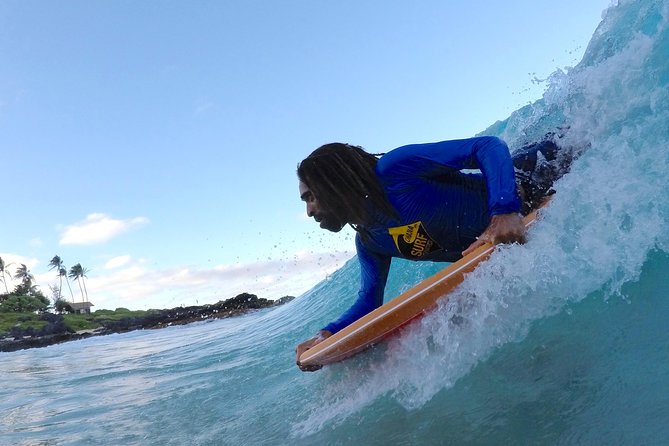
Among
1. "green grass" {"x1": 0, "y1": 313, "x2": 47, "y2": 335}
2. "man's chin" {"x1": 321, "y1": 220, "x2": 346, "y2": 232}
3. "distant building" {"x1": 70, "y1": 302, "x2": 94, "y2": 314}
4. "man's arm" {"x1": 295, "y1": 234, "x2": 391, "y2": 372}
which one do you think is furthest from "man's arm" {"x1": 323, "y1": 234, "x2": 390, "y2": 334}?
"distant building" {"x1": 70, "y1": 302, "x2": 94, "y2": 314}

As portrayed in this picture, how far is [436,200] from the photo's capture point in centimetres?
288

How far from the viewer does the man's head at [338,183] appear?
2715 millimetres

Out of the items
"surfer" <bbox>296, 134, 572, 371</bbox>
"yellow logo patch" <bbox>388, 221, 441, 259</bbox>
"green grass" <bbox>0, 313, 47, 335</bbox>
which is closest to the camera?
"surfer" <bbox>296, 134, 572, 371</bbox>

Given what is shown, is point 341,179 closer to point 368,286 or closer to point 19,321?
point 368,286

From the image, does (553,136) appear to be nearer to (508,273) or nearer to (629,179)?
(629,179)

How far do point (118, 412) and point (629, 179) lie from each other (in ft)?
13.6

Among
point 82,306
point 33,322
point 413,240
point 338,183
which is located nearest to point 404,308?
point 413,240

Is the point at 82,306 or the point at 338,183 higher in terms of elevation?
the point at 82,306

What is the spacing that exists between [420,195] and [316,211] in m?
0.58

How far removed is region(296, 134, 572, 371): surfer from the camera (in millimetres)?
2521

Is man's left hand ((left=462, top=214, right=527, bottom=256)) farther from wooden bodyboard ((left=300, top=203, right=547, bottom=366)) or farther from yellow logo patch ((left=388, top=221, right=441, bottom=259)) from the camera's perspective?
yellow logo patch ((left=388, top=221, right=441, bottom=259))

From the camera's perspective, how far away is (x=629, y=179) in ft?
8.77

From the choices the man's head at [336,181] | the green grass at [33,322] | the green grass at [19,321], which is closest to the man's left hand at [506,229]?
the man's head at [336,181]

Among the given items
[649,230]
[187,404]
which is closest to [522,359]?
[649,230]
